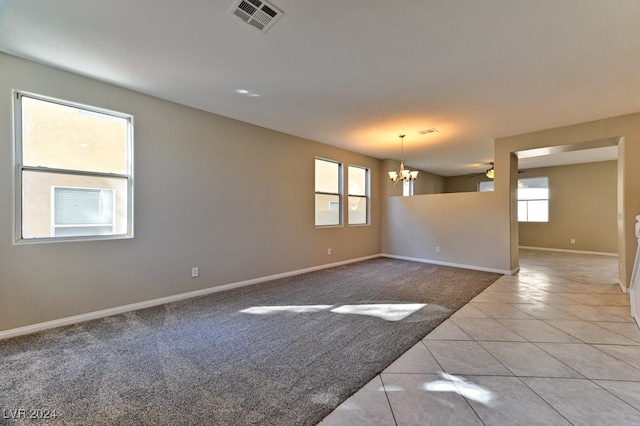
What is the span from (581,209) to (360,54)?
29.2ft

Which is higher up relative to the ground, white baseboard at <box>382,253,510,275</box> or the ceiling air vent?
the ceiling air vent

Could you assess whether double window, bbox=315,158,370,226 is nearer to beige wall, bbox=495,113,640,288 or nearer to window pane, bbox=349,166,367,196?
window pane, bbox=349,166,367,196

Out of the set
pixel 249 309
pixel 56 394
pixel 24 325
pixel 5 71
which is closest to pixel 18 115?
pixel 5 71

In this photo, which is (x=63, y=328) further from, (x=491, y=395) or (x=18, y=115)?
(x=491, y=395)

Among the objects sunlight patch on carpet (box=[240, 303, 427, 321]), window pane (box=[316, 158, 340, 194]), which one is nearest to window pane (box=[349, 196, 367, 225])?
window pane (box=[316, 158, 340, 194])

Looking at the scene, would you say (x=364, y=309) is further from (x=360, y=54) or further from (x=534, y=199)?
(x=534, y=199)

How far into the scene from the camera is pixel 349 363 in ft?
6.74

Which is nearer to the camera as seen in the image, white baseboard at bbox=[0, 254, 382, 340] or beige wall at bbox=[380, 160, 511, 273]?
white baseboard at bbox=[0, 254, 382, 340]

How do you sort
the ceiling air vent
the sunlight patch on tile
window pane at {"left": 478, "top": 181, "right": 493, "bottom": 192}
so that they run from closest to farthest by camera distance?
the sunlight patch on tile → the ceiling air vent → window pane at {"left": 478, "top": 181, "right": 493, "bottom": 192}

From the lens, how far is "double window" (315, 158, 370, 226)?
18.1 ft

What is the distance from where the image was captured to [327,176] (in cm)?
571

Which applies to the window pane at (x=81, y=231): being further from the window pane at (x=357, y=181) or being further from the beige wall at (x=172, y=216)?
the window pane at (x=357, y=181)

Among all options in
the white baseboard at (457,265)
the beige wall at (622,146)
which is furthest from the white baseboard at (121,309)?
the beige wall at (622,146)

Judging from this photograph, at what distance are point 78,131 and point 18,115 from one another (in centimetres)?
44
